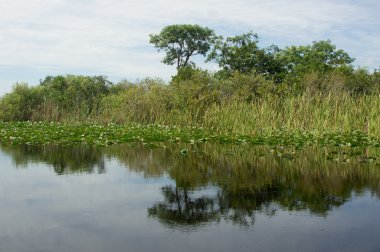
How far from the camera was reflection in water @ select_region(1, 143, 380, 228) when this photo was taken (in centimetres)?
622

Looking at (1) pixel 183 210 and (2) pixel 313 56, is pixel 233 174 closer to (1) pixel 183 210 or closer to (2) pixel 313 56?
(1) pixel 183 210

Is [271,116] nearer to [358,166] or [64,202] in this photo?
[358,166]

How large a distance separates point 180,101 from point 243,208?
57.0 feet

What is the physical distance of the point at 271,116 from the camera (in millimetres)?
16781

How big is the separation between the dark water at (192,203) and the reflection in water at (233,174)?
20mm

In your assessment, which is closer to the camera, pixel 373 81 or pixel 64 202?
pixel 64 202

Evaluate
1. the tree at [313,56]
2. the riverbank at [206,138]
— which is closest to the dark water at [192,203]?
the riverbank at [206,138]

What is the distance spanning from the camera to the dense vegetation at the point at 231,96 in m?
16.4

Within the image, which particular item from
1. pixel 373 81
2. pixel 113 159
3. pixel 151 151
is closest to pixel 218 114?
pixel 151 151

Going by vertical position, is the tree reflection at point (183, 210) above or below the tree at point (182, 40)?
below

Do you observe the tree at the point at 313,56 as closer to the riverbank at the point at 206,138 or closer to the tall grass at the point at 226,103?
the tall grass at the point at 226,103

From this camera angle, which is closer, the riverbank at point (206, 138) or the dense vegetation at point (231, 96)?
the riverbank at point (206, 138)

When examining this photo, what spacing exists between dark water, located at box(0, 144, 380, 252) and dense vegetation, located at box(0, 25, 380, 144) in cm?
514

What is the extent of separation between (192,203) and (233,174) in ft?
8.41
